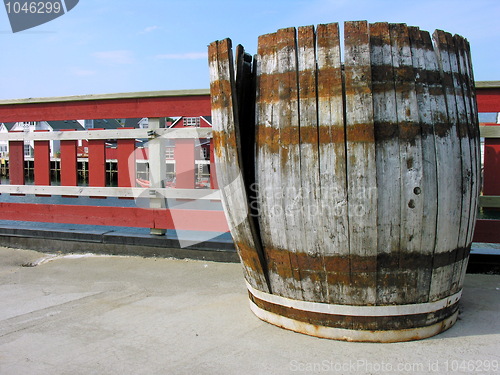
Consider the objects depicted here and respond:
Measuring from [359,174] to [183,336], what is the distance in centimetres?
143

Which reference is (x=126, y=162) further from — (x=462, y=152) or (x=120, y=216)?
(x=462, y=152)

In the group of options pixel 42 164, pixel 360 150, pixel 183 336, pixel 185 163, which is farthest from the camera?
pixel 42 164

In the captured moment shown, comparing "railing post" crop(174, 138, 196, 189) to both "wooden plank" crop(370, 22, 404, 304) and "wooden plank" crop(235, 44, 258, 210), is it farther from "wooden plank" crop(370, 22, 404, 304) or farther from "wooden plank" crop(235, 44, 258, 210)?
"wooden plank" crop(370, 22, 404, 304)

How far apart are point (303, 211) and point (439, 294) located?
97 cm

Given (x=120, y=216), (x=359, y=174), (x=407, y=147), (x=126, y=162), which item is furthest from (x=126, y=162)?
(x=407, y=147)

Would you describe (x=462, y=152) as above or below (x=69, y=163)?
below

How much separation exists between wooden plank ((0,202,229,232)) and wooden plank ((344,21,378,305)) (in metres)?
2.59

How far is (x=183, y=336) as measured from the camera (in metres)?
2.89

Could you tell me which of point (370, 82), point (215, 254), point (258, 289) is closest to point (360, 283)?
point (258, 289)

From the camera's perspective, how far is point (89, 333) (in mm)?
2980

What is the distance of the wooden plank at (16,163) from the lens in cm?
625

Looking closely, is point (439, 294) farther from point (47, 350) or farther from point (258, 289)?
point (47, 350)

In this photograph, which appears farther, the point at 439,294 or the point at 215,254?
the point at 215,254

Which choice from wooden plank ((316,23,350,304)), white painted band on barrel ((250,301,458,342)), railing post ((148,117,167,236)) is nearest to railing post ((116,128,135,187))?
railing post ((148,117,167,236))
